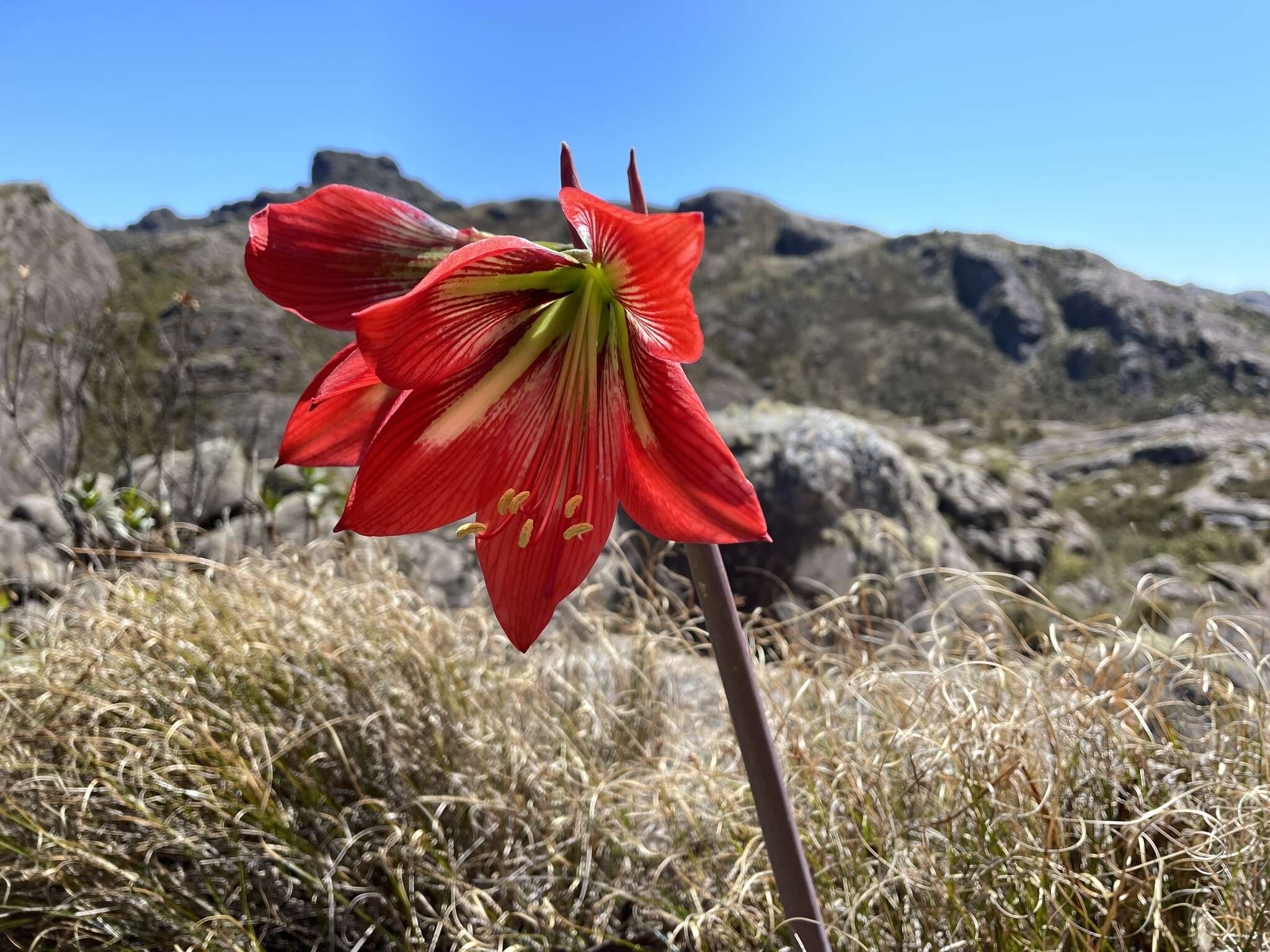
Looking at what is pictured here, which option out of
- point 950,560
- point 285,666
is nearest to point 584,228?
point 285,666

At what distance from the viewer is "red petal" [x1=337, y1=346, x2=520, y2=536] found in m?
0.76

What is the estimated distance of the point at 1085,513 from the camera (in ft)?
79.5

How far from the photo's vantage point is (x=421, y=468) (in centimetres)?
78

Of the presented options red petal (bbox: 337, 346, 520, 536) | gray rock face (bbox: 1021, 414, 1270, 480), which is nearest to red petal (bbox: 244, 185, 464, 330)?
red petal (bbox: 337, 346, 520, 536)

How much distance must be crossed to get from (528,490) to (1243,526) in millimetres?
27759

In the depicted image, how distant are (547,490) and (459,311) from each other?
0.20m

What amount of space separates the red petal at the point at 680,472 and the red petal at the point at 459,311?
13 centimetres

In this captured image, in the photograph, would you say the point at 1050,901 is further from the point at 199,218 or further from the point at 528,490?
the point at 199,218

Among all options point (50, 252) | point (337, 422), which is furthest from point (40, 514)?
point (50, 252)

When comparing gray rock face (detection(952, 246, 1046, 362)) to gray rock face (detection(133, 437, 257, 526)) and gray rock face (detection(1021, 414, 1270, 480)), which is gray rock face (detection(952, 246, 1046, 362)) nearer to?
gray rock face (detection(1021, 414, 1270, 480))

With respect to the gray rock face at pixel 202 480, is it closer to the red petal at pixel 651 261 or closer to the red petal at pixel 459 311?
the red petal at pixel 459 311

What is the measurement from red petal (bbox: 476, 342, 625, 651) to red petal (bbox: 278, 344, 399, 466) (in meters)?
0.13

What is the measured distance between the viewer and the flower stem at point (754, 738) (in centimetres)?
72

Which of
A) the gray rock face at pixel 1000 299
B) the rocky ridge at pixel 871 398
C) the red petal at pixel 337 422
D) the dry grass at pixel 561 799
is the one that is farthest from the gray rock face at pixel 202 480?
the gray rock face at pixel 1000 299
